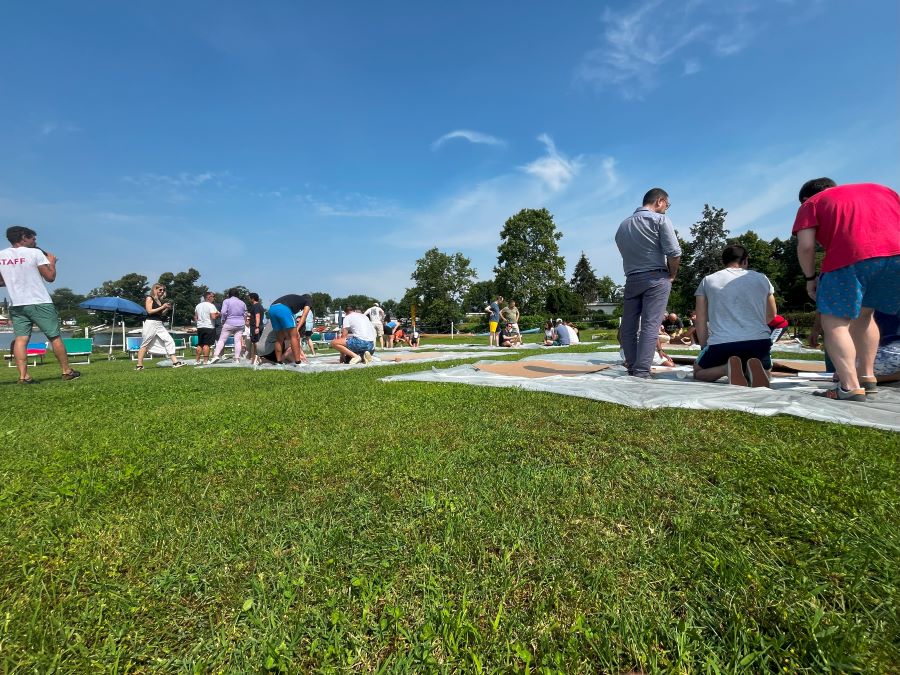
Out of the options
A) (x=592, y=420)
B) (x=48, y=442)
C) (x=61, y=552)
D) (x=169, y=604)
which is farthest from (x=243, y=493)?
(x=592, y=420)

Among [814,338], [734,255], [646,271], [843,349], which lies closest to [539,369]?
Answer: [646,271]

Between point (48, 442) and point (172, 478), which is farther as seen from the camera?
point (48, 442)

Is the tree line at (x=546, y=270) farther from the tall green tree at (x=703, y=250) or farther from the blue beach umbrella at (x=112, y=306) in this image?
the blue beach umbrella at (x=112, y=306)

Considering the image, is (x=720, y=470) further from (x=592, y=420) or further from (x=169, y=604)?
(x=169, y=604)

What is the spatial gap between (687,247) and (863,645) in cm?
5988

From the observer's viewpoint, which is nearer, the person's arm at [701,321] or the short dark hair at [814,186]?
the short dark hair at [814,186]

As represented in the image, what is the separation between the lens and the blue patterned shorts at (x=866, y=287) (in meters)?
3.25

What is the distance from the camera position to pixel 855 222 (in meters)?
3.29

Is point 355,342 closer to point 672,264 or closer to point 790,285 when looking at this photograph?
point 672,264

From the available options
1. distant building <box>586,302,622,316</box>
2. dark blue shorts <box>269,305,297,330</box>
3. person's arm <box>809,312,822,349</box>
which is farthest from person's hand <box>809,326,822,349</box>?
distant building <box>586,302,622,316</box>

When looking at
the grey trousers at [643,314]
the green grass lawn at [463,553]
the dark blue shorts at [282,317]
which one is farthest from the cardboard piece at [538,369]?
the dark blue shorts at [282,317]

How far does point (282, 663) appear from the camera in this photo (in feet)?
3.04

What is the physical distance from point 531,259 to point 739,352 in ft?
150

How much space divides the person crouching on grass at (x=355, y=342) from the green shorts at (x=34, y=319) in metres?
4.33
